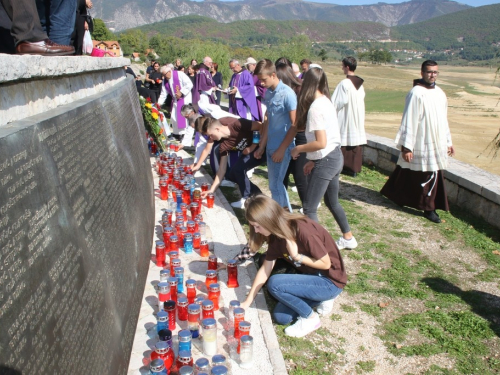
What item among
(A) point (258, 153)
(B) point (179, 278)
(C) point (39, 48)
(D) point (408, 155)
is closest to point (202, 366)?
(B) point (179, 278)

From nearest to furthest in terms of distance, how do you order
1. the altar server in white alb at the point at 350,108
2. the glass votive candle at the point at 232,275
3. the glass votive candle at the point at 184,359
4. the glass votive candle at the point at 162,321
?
the glass votive candle at the point at 184,359 → the glass votive candle at the point at 162,321 → the glass votive candle at the point at 232,275 → the altar server in white alb at the point at 350,108

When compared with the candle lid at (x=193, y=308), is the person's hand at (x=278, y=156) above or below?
above

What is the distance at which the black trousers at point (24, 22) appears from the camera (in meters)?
2.97

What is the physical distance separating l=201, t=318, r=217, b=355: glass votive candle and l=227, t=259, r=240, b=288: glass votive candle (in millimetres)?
990

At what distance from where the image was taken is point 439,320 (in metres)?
3.81

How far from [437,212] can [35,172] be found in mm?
5708

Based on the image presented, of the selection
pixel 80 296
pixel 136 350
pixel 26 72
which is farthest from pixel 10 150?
pixel 136 350

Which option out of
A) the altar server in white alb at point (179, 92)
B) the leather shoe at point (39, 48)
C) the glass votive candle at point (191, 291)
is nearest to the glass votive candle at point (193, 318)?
the glass votive candle at point (191, 291)

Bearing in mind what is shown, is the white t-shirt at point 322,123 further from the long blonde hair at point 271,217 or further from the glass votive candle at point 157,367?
the glass votive candle at point 157,367

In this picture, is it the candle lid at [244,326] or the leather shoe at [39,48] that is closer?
the leather shoe at [39,48]

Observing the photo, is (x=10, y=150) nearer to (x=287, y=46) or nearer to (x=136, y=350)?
(x=136, y=350)

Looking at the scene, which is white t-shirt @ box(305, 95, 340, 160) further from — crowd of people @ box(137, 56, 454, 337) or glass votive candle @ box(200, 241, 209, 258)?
glass votive candle @ box(200, 241, 209, 258)

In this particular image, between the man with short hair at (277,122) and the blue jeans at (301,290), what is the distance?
171cm

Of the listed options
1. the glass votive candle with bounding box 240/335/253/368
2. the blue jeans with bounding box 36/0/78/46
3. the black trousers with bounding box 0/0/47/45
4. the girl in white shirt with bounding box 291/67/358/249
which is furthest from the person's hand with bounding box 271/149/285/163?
the black trousers with bounding box 0/0/47/45
